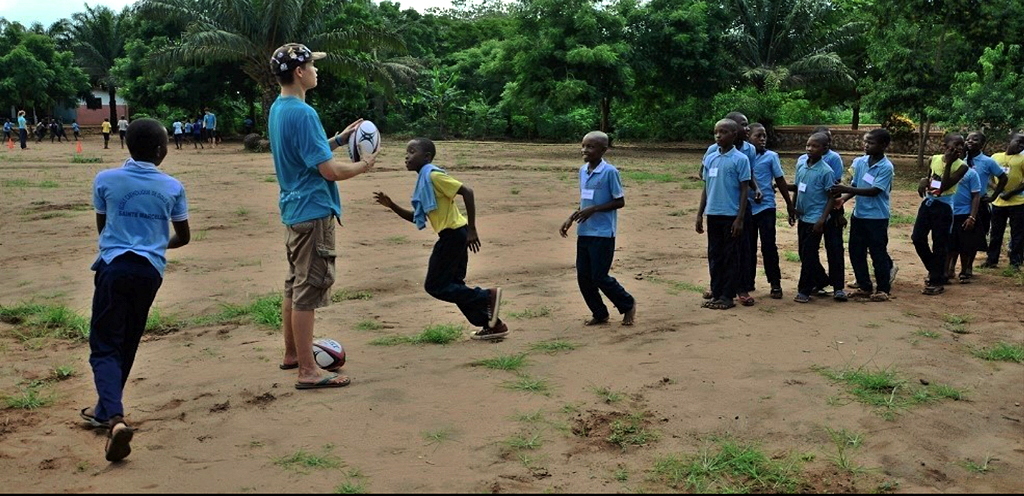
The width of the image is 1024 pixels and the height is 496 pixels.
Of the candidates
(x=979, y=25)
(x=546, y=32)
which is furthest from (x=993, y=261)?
(x=546, y=32)

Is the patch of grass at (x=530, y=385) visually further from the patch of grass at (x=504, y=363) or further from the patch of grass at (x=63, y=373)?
the patch of grass at (x=63, y=373)

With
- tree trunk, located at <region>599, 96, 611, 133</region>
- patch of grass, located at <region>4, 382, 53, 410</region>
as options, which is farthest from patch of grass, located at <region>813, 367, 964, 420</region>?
tree trunk, located at <region>599, 96, 611, 133</region>

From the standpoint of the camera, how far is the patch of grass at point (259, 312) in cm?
676

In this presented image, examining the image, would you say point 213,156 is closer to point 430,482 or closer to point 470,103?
point 470,103

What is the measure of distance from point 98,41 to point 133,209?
57033 millimetres

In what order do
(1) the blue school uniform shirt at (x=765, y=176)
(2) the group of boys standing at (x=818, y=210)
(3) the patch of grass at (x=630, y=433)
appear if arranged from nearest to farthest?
(3) the patch of grass at (x=630, y=433) < (2) the group of boys standing at (x=818, y=210) < (1) the blue school uniform shirt at (x=765, y=176)

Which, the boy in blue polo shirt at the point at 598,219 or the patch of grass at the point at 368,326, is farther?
the patch of grass at the point at 368,326

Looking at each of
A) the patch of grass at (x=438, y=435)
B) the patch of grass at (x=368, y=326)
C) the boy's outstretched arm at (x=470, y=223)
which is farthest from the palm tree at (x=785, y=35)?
the patch of grass at (x=438, y=435)

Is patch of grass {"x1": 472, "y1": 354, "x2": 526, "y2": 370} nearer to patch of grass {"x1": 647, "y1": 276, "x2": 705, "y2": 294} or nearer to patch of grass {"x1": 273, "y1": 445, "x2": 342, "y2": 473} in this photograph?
patch of grass {"x1": 273, "y1": 445, "x2": 342, "y2": 473}

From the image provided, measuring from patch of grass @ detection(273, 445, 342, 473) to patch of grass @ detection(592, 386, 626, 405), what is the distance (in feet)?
5.27

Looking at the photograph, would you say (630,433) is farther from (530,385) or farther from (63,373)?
(63,373)

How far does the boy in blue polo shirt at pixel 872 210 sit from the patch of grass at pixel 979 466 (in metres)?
3.55

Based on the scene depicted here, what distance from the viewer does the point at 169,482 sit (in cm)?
380

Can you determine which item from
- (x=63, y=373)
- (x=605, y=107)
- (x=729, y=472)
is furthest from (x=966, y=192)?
(x=605, y=107)
